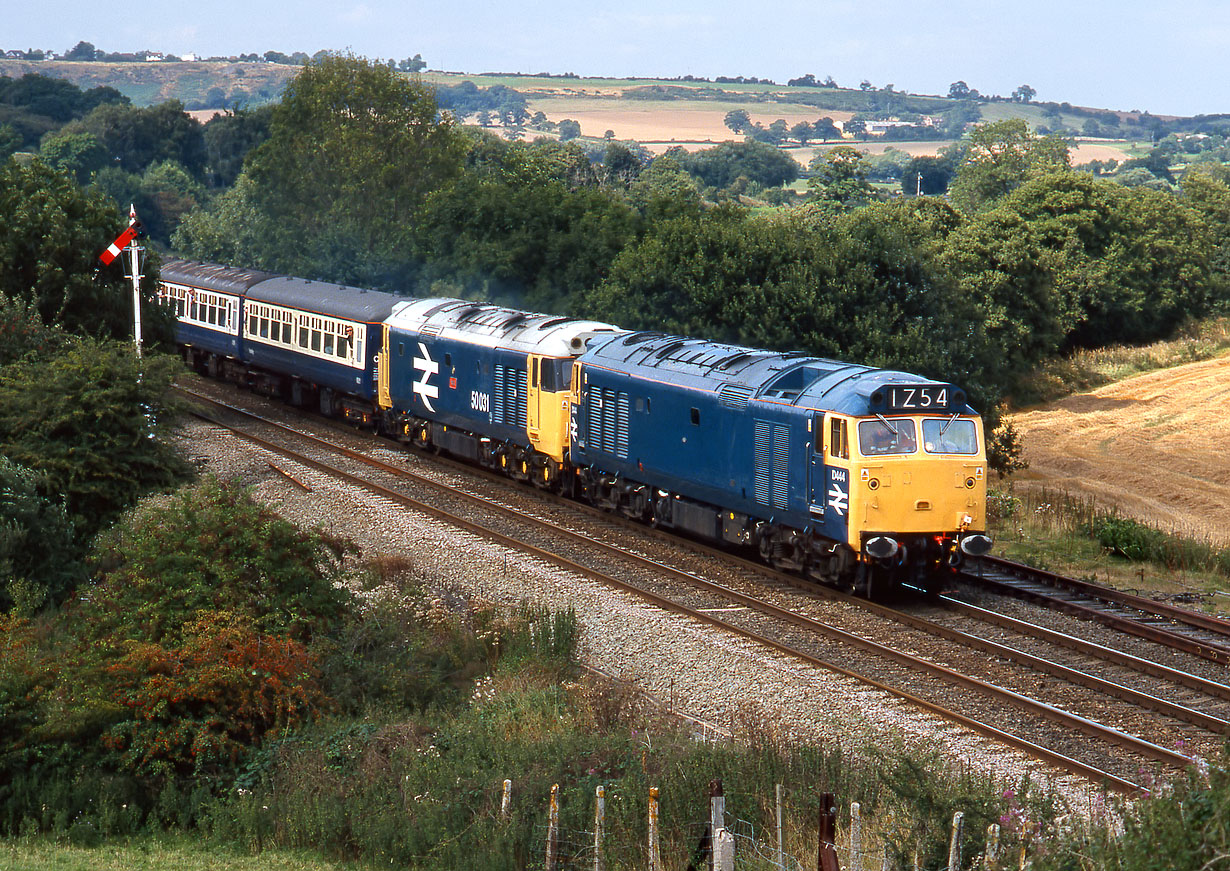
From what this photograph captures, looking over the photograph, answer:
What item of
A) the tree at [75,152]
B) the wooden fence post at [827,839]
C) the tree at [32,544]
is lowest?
the tree at [32,544]

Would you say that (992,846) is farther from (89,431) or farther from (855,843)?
(89,431)

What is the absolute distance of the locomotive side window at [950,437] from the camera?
20.3 meters

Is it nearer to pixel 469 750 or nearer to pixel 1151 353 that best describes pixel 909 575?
pixel 469 750

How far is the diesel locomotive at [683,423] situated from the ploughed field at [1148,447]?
10648 mm

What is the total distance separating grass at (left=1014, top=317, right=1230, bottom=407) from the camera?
188 feet

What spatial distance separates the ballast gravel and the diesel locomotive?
3017 millimetres

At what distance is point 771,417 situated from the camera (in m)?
21.5

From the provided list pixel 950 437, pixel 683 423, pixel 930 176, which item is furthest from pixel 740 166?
pixel 950 437

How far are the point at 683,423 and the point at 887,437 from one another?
476 cm

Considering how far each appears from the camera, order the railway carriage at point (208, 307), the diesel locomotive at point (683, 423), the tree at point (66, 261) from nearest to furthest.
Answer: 1. the diesel locomotive at point (683, 423)
2. the tree at point (66, 261)
3. the railway carriage at point (208, 307)

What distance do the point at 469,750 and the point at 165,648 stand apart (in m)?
4.57

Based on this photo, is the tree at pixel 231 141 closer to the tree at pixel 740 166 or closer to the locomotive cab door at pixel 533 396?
the tree at pixel 740 166

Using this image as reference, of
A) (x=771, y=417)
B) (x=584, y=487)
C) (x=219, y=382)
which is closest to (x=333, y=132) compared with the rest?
(x=219, y=382)

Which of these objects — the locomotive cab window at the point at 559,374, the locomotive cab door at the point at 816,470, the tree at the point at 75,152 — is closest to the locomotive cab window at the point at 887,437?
the locomotive cab door at the point at 816,470
